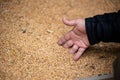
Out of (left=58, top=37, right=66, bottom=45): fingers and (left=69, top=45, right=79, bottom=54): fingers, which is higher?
(left=58, top=37, right=66, bottom=45): fingers

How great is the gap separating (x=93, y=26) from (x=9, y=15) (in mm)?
700

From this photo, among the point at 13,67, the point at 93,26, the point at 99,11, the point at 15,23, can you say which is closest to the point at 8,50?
the point at 13,67

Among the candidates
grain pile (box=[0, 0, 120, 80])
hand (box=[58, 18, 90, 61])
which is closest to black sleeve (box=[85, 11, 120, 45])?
hand (box=[58, 18, 90, 61])

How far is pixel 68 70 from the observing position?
142cm

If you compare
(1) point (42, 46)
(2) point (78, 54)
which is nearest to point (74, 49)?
(2) point (78, 54)

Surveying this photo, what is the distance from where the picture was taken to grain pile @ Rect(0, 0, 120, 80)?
4.61 ft

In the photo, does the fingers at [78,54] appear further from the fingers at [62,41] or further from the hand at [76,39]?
the fingers at [62,41]

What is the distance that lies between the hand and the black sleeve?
47 mm

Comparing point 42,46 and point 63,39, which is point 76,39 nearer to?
point 63,39

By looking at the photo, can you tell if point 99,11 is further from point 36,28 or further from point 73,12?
point 36,28

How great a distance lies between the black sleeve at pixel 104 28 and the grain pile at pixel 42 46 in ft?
0.57

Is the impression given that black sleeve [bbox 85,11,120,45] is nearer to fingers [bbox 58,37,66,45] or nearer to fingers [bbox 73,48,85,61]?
fingers [bbox 73,48,85,61]

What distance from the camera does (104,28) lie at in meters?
1.38

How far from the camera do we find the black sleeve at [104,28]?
4.50ft
